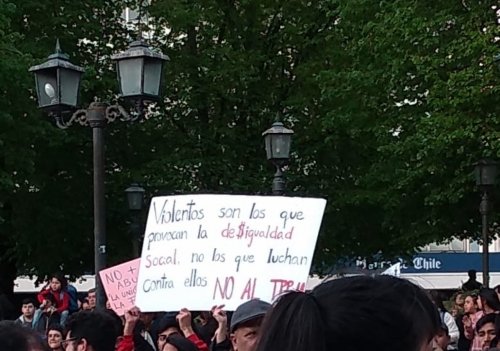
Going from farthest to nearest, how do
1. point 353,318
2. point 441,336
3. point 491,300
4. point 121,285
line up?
point 491,300, point 121,285, point 441,336, point 353,318

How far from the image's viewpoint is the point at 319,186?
968 inches

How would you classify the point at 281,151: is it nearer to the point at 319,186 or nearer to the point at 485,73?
the point at 485,73

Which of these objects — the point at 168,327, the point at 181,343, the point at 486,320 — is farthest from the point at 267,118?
the point at 181,343

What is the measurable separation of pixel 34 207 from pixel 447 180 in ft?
30.5

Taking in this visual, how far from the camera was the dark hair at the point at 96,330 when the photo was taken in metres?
6.06

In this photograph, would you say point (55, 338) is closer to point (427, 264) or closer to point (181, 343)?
point (181, 343)

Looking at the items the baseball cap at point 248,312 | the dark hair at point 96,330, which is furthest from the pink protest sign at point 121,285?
the baseball cap at point 248,312

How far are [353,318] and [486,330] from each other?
252 inches

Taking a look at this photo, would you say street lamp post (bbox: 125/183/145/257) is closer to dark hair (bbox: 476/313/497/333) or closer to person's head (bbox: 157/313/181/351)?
dark hair (bbox: 476/313/497/333)

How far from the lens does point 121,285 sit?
7.86 metres

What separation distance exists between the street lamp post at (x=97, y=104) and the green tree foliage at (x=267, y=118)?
371 inches

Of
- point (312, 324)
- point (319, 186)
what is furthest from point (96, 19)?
point (312, 324)

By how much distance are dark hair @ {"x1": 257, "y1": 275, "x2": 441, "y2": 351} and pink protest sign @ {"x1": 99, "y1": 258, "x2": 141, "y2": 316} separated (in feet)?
18.7

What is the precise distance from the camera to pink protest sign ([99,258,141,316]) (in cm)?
772
